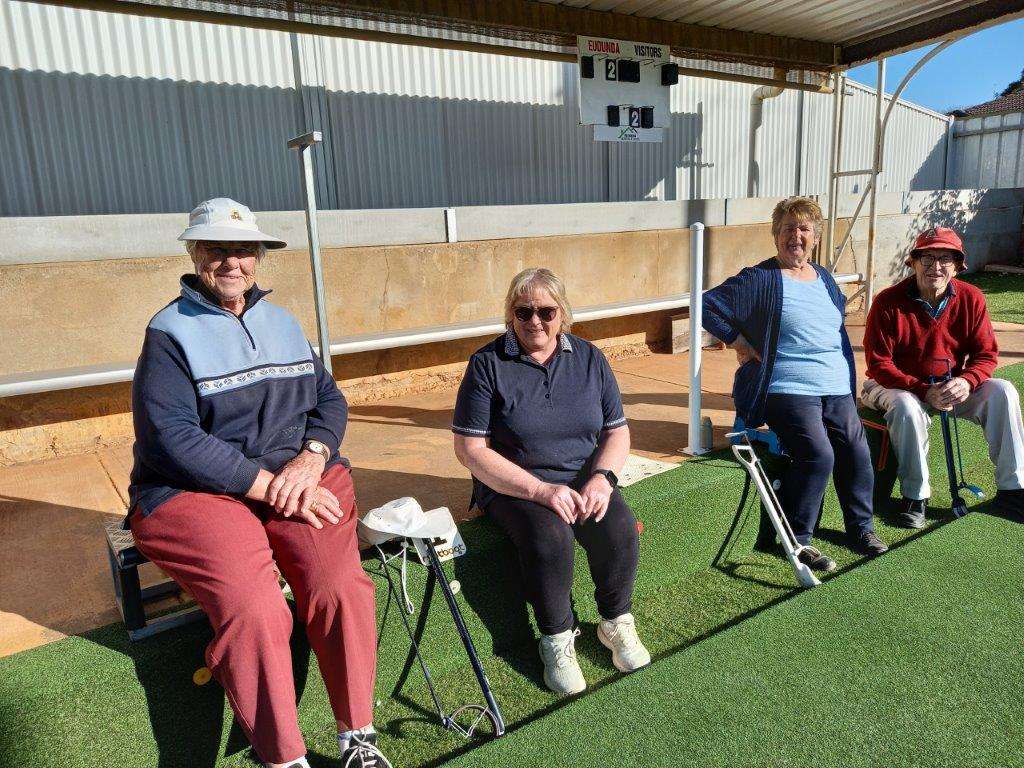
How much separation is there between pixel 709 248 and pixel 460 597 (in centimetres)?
505

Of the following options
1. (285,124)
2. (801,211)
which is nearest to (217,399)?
(801,211)

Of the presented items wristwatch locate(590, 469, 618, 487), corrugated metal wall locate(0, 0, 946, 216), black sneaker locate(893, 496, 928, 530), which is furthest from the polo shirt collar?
corrugated metal wall locate(0, 0, 946, 216)

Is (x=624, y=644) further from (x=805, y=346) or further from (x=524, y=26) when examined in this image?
(x=524, y=26)

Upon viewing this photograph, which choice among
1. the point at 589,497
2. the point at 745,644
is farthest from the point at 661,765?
the point at 589,497

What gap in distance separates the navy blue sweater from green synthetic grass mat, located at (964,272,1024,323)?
7.37 meters

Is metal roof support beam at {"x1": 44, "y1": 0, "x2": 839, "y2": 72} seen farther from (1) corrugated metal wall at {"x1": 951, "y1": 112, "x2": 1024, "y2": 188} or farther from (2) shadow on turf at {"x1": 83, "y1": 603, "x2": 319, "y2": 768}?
(1) corrugated metal wall at {"x1": 951, "y1": 112, "x2": 1024, "y2": 188}

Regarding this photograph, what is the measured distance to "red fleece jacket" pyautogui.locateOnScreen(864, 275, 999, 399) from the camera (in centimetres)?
357

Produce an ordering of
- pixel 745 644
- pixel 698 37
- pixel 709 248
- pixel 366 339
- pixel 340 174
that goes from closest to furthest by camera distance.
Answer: pixel 745 644 → pixel 366 339 → pixel 698 37 → pixel 340 174 → pixel 709 248

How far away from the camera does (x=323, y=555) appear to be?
2088mm

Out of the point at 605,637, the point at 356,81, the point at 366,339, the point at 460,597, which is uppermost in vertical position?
the point at 356,81

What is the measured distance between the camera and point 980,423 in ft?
11.8

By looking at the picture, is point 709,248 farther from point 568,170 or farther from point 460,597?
point 460,597

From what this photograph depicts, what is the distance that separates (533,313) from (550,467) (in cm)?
56

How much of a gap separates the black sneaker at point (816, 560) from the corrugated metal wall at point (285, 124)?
4455 millimetres
